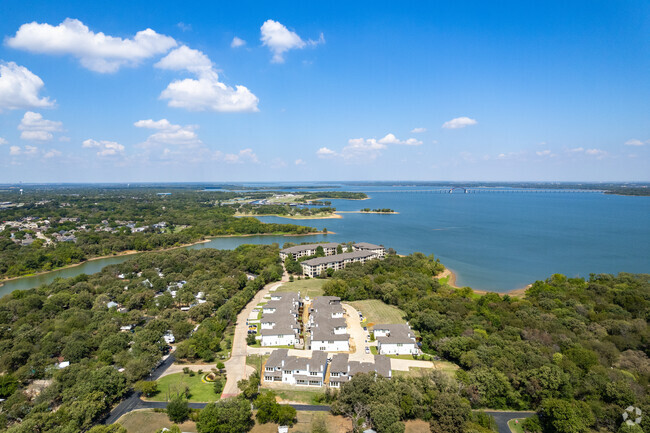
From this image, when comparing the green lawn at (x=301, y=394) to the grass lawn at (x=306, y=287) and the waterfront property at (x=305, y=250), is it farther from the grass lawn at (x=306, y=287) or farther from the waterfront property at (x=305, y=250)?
the waterfront property at (x=305, y=250)

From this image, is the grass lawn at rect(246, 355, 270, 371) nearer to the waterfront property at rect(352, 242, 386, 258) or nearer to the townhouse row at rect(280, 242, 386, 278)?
the townhouse row at rect(280, 242, 386, 278)

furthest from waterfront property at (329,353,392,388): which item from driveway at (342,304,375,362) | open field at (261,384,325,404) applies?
driveway at (342,304,375,362)

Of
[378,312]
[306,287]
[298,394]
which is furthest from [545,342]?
[306,287]

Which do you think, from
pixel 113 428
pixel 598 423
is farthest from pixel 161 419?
pixel 598 423

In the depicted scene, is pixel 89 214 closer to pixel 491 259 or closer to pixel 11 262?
pixel 11 262

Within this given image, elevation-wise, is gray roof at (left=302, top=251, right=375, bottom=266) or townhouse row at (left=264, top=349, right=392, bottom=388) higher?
gray roof at (left=302, top=251, right=375, bottom=266)

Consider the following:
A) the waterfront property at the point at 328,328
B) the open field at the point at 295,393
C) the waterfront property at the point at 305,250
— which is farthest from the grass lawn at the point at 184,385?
the waterfront property at the point at 305,250
